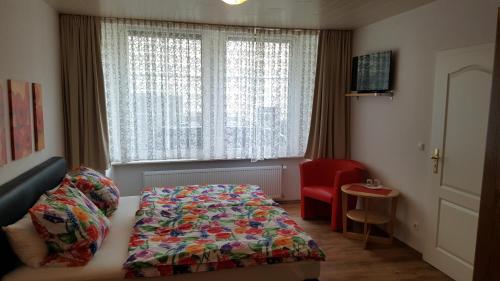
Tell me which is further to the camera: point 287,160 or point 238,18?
point 287,160

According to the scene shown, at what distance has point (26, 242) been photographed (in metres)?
2.13

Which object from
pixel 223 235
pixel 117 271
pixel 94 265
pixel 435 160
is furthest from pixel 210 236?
pixel 435 160

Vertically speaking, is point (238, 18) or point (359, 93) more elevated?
point (238, 18)

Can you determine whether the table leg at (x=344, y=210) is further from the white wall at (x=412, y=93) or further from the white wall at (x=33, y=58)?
the white wall at (x=33, y=58)

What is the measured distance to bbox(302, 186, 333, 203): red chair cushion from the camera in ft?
14.4

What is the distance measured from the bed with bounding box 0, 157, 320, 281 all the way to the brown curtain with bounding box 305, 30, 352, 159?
110 inches

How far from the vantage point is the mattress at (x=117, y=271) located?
213 cm

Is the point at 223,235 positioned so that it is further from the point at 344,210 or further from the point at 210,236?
the point at 344,210

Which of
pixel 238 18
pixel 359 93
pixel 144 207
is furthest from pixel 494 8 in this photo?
pixel 144 207

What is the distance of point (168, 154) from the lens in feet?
15.5

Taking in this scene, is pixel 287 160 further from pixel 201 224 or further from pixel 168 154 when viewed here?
pixel 201 224

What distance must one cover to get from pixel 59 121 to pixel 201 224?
2370mm

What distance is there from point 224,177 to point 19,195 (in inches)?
114

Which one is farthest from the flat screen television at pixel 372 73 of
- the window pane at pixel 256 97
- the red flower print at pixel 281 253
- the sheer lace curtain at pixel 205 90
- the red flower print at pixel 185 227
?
the red flower print at pixel 185 227
